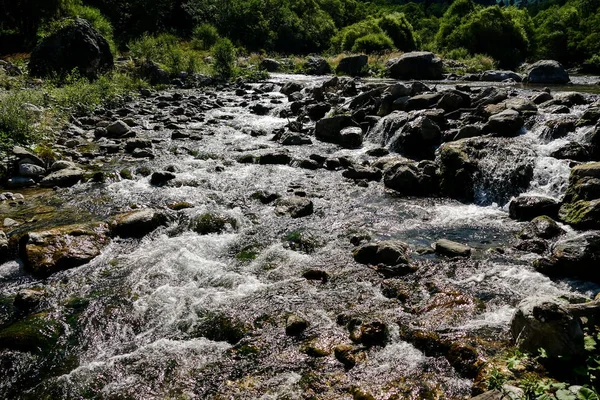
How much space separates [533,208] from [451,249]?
2932 millimetres

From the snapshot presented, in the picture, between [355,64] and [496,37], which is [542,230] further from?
[496,37]

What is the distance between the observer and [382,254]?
7.42 m

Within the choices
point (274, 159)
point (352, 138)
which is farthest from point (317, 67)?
point (274, 159)

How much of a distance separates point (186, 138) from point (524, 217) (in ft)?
41.1

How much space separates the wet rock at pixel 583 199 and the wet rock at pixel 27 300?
10.0 metres

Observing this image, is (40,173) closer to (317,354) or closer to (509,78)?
(317,354)

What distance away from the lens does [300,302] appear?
6.34 metres

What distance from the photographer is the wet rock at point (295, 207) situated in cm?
974

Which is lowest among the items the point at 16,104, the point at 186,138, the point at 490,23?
the point at 186,138

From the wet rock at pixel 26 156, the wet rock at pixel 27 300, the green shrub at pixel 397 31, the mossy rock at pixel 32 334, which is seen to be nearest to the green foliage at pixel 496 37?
the green shrub at pixel 397 31

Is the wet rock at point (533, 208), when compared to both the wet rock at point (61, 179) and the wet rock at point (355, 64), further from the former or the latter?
the wet rock at point (355, 64)

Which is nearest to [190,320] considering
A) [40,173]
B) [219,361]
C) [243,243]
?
[219,361]

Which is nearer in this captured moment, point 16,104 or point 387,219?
point 387,219

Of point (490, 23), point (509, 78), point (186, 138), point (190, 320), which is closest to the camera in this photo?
point (190, 320)
